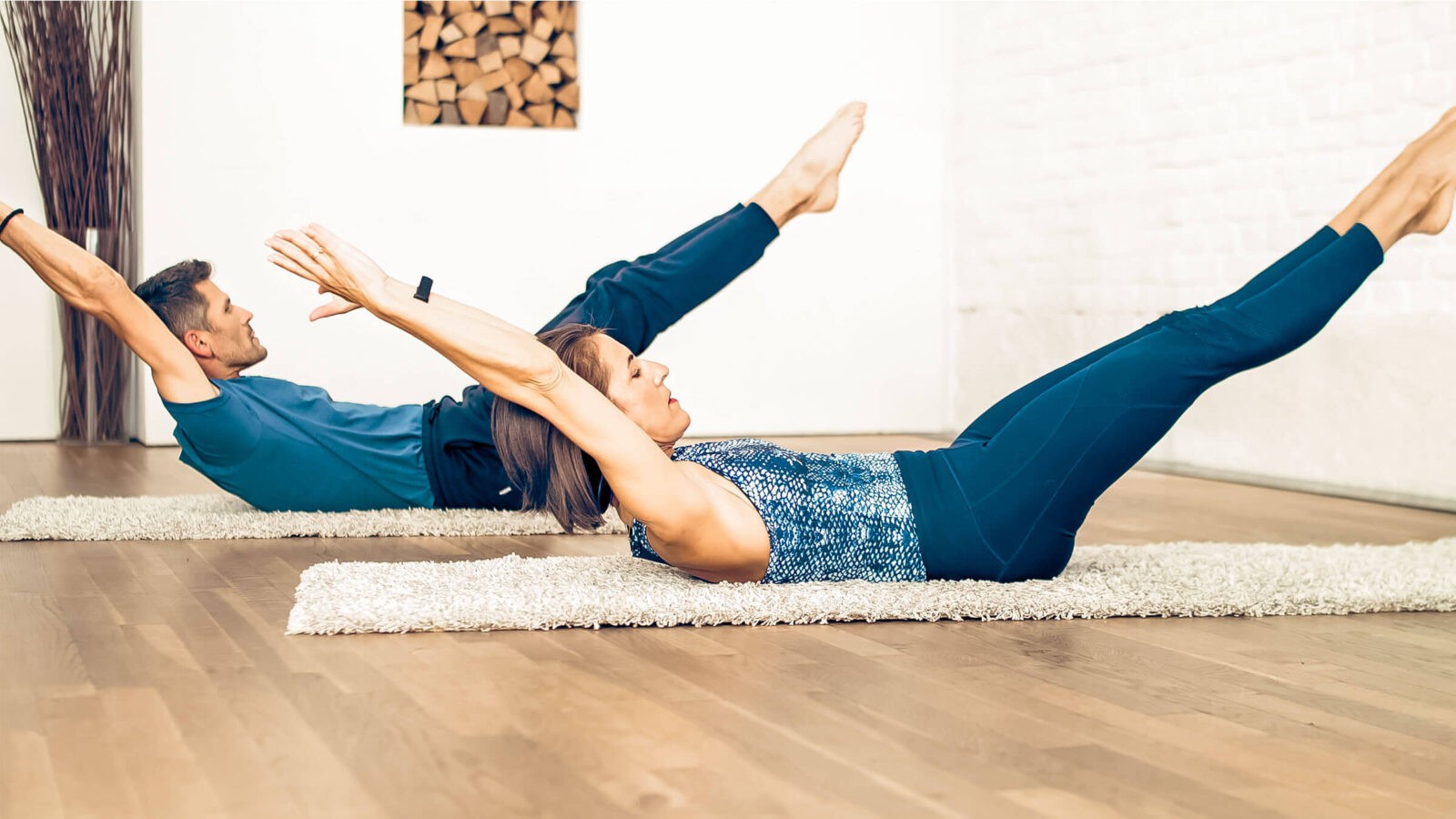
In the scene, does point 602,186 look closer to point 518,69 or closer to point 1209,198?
point 518,69

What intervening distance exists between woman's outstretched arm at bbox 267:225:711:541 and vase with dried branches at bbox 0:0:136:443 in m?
3.69

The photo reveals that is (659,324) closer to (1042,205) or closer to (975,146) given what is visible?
(1042,205)

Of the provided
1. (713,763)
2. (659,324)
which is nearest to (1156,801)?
(713,763)

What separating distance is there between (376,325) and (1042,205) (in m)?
2.57

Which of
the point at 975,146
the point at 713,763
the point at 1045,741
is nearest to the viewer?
the point at 713,763

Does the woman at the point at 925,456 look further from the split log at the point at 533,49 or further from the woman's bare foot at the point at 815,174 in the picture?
the split log at the point at 533,49

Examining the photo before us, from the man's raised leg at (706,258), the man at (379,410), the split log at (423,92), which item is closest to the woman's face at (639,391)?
the man at (379,410)

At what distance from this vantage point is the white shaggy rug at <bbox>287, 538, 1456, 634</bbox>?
2.24 metres

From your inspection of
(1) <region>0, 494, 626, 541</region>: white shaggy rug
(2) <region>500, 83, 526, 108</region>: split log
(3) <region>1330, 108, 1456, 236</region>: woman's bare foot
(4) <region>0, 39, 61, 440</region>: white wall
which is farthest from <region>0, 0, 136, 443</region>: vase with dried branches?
(3) <region>1330, 108, 1456, 236</region>: woman's bare foot

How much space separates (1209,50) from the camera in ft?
15.9

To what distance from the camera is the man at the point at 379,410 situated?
10.9ft

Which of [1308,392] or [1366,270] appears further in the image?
[1308,392]

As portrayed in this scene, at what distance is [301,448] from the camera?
11.1ft

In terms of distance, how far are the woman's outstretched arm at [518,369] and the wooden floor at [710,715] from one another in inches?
8.6
